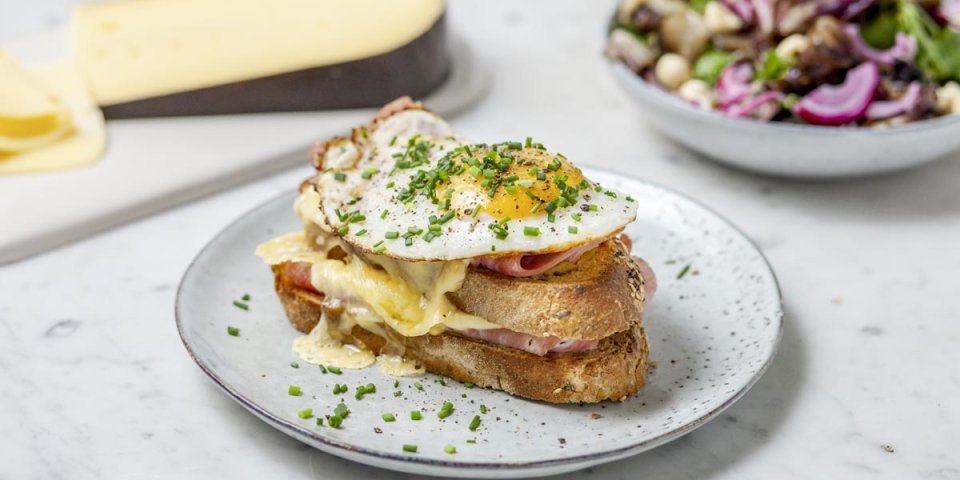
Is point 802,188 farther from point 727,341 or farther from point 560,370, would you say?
point 560,370

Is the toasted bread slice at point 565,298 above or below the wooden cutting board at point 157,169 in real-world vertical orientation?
above

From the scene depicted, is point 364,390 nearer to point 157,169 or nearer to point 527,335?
point 527,335

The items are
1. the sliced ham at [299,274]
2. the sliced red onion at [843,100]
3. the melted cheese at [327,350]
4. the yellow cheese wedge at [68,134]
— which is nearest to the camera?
the melted cheese at [327,350]

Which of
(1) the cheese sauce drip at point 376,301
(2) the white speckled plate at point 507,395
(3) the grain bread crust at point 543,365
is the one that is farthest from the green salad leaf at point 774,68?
(1) the cheese sauce drip at point 376,301

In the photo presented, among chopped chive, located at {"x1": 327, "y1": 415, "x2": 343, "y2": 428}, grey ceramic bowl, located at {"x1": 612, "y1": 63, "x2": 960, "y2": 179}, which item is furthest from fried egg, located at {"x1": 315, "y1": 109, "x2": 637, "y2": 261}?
grey ceramic bowl, located at {"x1": 612, "y1": 63, "x2": 960, "y2": 179}

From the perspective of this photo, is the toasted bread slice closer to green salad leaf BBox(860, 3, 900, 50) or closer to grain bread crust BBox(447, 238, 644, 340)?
grain bread crust BBox(447, 238, 644, 340)

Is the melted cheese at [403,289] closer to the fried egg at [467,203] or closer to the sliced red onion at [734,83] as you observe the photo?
the fried egg at [467,203]

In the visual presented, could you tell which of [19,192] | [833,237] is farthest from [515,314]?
[19,192]
